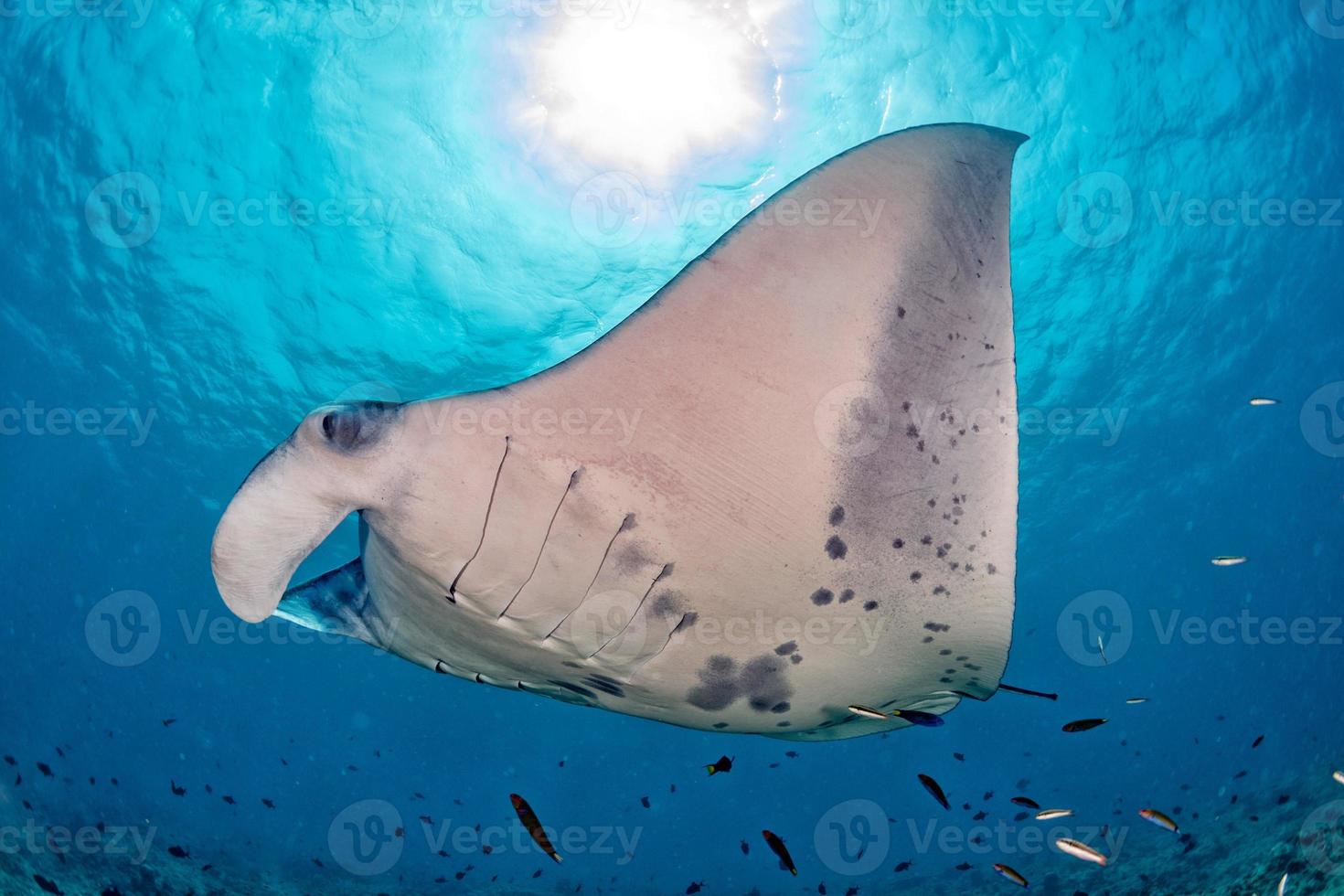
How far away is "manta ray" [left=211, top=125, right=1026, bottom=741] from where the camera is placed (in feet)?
6.57

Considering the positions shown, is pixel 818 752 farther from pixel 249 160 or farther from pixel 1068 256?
pixel 249 160

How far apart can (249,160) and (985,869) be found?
1072 inches

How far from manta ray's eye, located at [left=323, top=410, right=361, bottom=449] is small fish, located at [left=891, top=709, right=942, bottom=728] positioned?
2.63 m

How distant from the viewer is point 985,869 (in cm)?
2223

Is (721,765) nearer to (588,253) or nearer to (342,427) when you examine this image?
(342,427)

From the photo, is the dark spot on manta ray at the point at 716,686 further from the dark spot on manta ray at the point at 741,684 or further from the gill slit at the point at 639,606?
the gill slit at the point at 639,606

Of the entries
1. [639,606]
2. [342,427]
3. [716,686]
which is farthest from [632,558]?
[342,427]

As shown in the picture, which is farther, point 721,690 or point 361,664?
point 361,664

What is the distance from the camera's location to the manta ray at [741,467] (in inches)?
78.9

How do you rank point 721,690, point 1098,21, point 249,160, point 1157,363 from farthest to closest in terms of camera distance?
point 1157,363 < point 249,160 < point 1098,21 < point 721,690

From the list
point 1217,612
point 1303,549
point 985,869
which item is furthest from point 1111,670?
point 985,869

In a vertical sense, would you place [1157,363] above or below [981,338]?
above

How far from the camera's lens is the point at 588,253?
476 inches

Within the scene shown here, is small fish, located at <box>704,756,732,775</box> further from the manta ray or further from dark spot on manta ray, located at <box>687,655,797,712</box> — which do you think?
the manta ray
